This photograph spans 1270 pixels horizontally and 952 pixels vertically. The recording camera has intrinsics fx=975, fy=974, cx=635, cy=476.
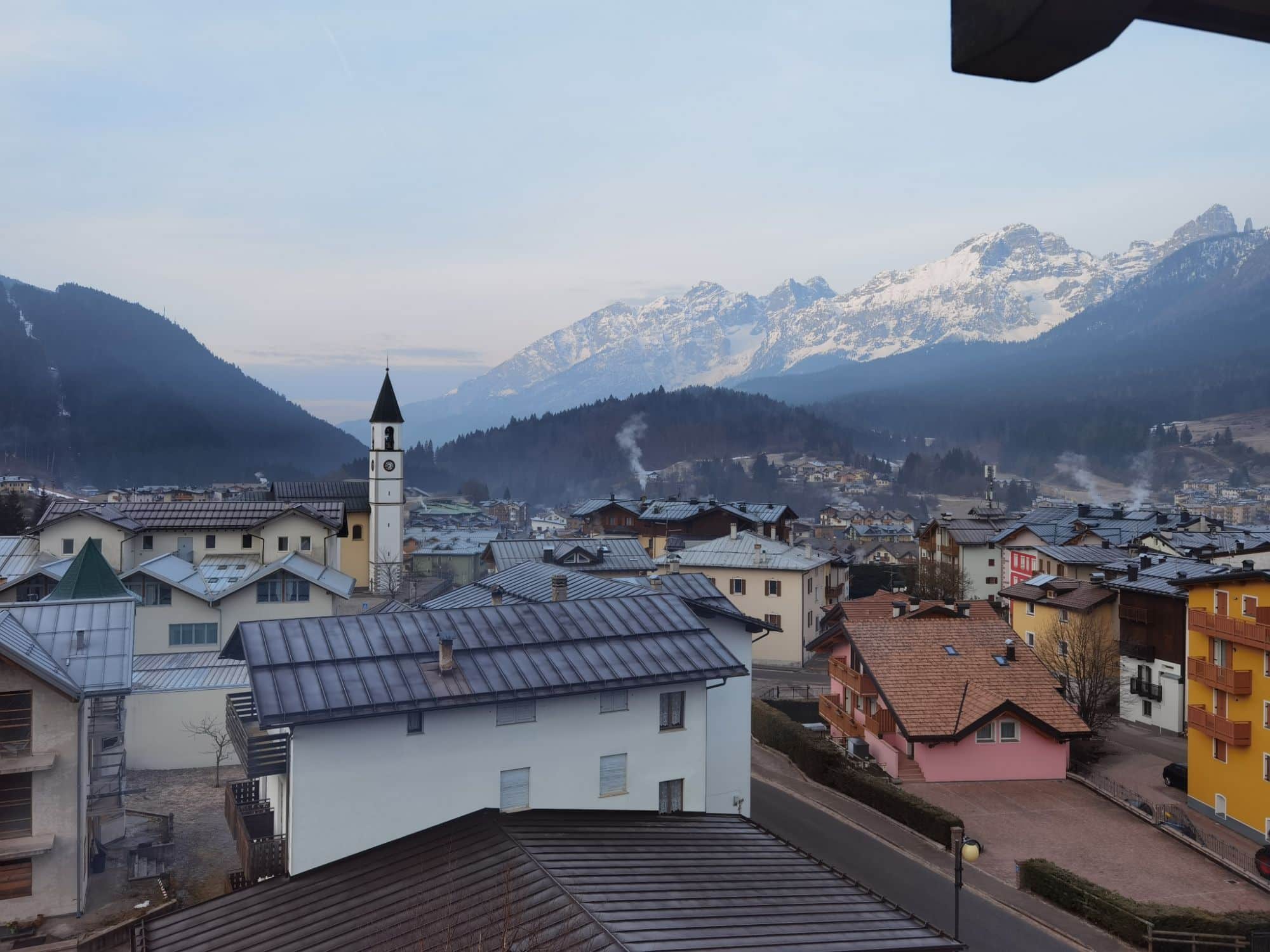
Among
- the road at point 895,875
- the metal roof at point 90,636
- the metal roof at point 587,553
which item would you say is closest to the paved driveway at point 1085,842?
the road at point 895,875

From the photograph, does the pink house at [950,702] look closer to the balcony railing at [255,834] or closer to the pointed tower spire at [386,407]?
the balcony railing at [255,834]

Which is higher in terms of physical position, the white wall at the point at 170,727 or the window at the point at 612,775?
the window at the point at 612,775

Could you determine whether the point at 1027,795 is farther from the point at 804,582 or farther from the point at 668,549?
the point at 668,549

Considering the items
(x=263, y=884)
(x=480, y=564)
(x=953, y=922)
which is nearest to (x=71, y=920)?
(x=263, y=884)

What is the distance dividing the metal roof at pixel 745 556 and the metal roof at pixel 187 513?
24.0m

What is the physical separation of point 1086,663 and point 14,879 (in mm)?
42030

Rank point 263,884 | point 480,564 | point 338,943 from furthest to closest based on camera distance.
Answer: point 480,564, point 263,884, point 338,943

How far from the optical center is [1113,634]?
166 ft

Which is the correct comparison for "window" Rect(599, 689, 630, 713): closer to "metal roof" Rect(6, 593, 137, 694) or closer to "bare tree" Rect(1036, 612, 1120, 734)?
"metal roof" Rect(6, 593, 137, 694)

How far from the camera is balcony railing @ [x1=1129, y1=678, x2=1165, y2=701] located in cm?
4647

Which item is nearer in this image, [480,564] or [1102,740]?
[1102,740]

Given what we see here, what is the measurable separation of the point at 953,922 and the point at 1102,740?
75.0 feet

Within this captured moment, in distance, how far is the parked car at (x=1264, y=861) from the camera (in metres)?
27.8

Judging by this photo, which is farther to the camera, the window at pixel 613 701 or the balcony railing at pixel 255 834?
the window at pixel 613 701
